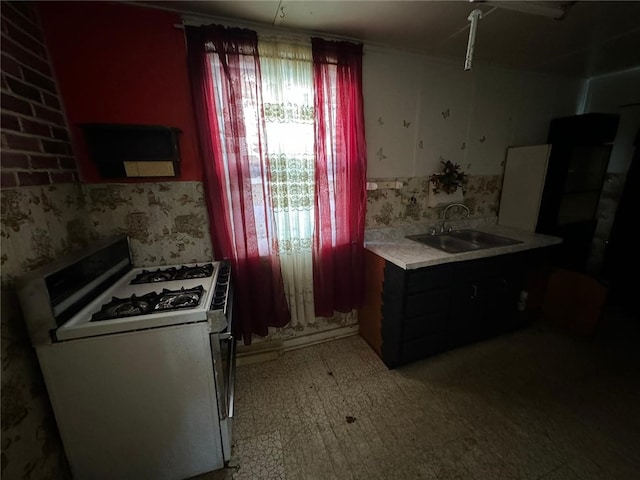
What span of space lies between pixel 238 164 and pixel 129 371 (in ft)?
3.89

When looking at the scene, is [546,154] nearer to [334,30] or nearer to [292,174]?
[334,30]

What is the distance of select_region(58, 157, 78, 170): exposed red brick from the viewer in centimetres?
129

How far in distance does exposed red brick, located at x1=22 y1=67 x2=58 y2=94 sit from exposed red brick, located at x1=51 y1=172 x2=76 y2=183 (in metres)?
0.40

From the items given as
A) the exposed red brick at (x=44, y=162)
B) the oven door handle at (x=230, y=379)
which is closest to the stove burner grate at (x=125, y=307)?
the oven door handle at (x=230, y=379)

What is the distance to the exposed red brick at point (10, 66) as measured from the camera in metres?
0.98

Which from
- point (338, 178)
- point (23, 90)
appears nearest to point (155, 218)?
point (23, 90)

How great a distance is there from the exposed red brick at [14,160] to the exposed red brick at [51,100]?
363 mm

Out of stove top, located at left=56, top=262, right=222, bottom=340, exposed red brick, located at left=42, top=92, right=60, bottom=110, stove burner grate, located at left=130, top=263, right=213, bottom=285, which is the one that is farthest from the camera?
stove burner grate, located at left=130, top=263, right=213, bottom=285

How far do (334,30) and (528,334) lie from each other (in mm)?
2916

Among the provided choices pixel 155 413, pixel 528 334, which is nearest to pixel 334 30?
pixel 155 413

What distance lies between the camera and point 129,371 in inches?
41.3

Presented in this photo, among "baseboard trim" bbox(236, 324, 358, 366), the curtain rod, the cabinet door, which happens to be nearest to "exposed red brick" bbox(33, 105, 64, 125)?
the curtain rod

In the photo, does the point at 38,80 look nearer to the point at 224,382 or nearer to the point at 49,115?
the point at 49,115

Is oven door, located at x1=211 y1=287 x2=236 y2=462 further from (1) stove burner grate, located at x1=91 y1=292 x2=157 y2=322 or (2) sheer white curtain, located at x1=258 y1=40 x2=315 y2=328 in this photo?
(2) sheer white curtain, located at x1=258 y1=40 x2=315 y2=328
